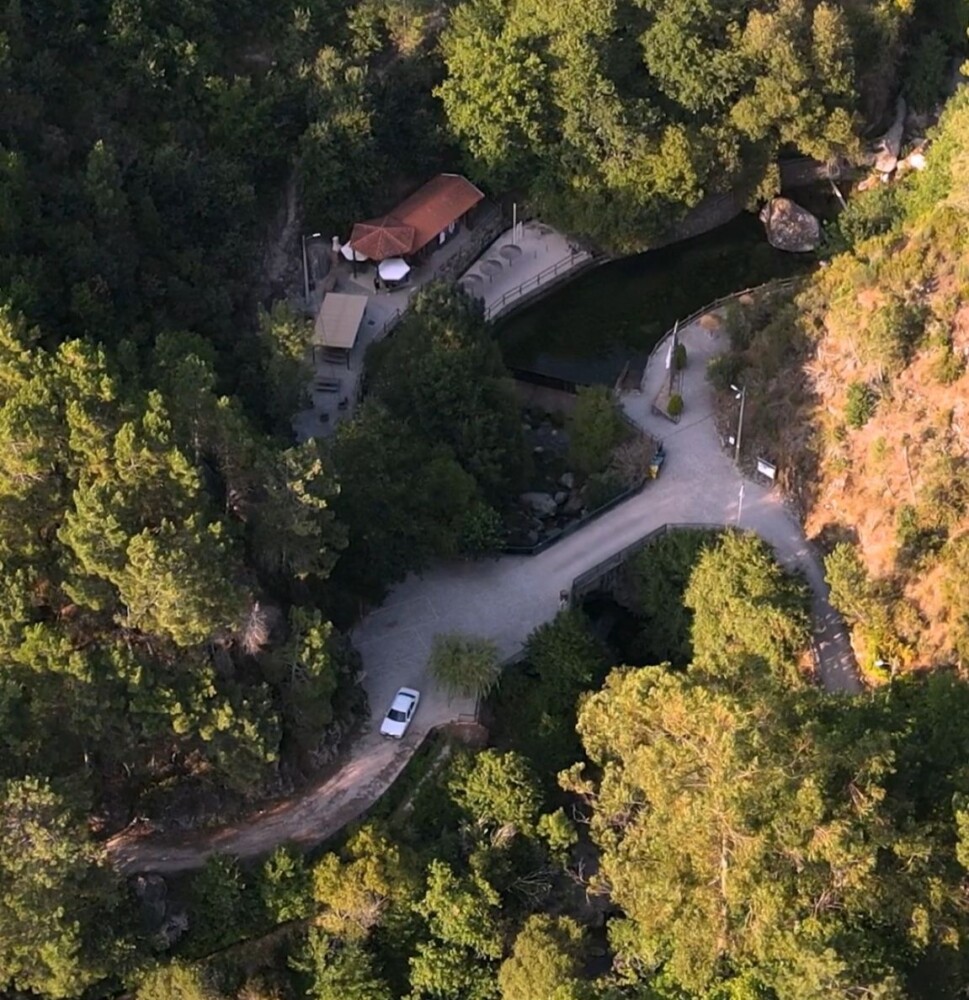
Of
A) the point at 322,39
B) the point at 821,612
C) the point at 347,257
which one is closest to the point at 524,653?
the point at 821,612

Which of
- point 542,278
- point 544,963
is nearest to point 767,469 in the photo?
point 542,278

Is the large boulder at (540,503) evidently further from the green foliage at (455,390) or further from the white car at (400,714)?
the white car at (400,714)

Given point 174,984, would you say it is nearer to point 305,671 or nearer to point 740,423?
point 305,671

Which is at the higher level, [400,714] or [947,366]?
[947,366]

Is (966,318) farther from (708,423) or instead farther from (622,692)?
(622,692)

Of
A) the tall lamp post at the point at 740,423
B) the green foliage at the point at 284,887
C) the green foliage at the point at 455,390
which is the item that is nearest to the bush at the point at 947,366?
the tall lamp post at the point at 740,423

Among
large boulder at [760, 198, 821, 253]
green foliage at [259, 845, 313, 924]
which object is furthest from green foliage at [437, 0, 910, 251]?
green foliage at [259, 845, 313, 924]

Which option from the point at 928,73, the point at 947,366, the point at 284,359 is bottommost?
the point at 284,359
